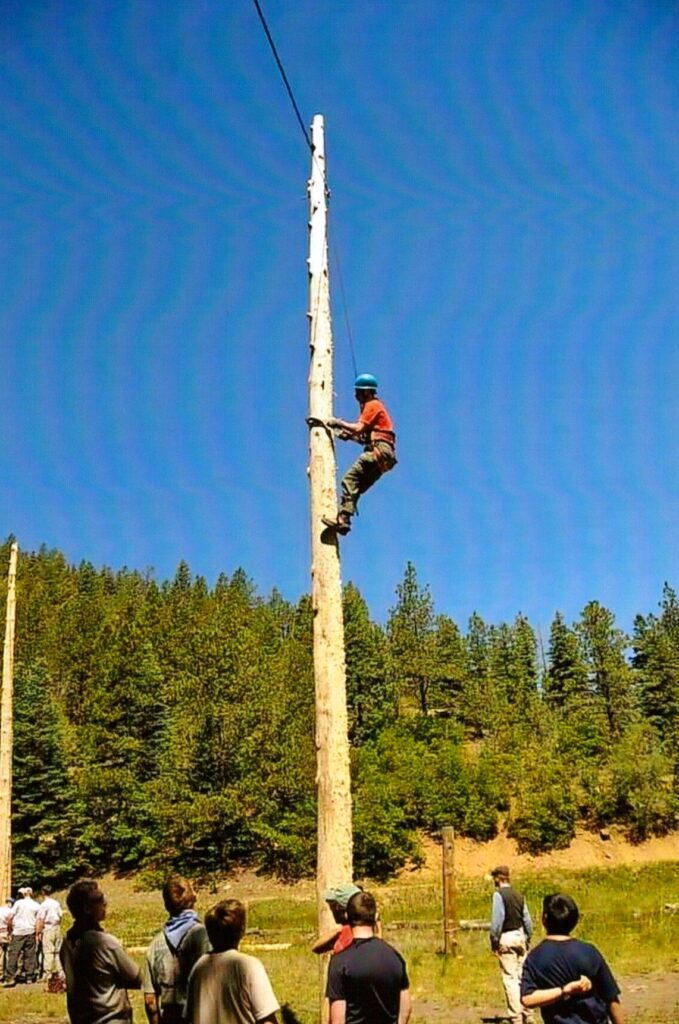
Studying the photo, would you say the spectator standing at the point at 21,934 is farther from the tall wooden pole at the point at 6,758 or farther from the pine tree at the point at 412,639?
the pine tree at the point at 412,639

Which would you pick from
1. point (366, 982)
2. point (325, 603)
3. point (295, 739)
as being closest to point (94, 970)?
point (366, 982)

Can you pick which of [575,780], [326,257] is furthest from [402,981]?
[575,780]

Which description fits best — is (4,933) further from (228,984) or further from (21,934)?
(228,984)

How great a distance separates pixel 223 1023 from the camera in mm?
4273

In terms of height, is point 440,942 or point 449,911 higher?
point 449,911

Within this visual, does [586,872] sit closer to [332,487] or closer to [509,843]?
[509,843]

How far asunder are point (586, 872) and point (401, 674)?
23465 mm

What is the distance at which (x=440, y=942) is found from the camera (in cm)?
1700

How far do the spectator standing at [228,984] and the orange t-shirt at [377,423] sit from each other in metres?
3.88

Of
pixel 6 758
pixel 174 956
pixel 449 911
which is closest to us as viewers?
pixel 174 956

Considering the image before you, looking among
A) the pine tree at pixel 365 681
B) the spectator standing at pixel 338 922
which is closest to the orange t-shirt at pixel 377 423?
the spectator standing at pixel 338 922

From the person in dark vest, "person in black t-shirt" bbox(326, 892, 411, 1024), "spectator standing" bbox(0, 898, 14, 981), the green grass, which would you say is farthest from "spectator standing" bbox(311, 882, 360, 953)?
"spectator standing" bbox(0, 898, 14, 981)

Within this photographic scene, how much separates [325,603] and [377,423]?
66.2 inches

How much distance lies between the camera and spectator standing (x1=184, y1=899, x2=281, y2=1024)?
429 cm
